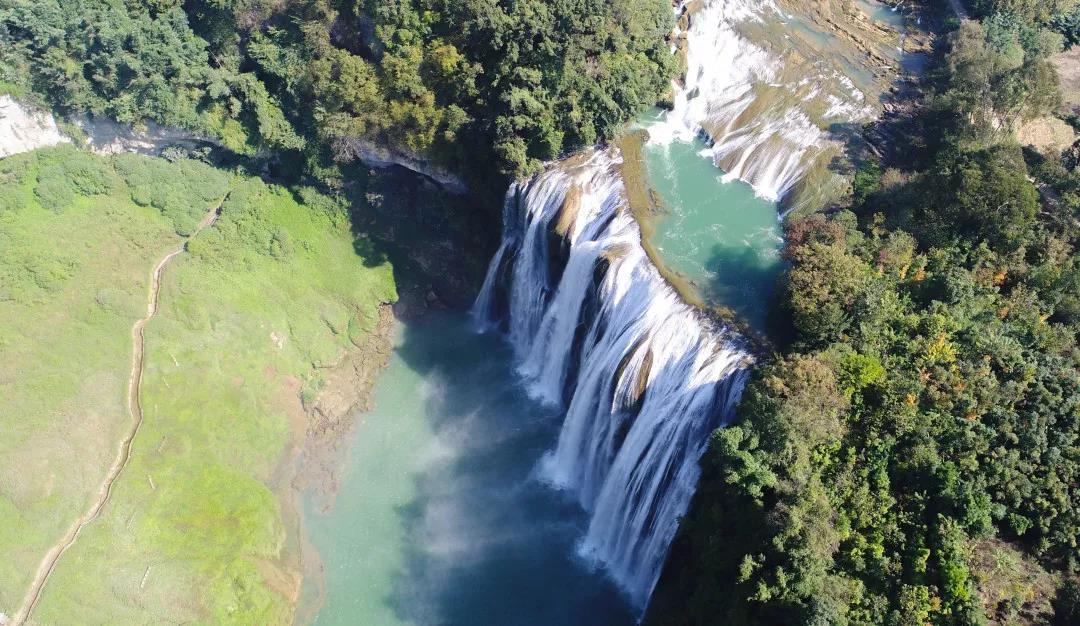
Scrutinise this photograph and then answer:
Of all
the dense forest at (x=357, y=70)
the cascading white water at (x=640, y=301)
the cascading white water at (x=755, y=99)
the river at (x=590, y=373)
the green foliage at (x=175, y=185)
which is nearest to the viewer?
the cascading white water at (x=640, y=301)

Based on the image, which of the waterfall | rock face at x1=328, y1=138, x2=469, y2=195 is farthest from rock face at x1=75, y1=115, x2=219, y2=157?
the waterfall

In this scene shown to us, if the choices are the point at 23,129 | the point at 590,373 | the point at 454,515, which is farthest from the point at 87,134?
the point at 590,373

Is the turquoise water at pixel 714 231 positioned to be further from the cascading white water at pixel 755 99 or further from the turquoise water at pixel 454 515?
the turquoise water at pixel 454 515

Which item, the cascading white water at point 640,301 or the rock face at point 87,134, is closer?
the cascading white water at point 640,301

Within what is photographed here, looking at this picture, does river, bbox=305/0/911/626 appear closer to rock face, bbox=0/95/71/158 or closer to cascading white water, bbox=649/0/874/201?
cascading white water, bbox=649/0/874/201

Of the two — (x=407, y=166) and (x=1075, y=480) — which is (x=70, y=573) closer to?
(x=407, y=166)

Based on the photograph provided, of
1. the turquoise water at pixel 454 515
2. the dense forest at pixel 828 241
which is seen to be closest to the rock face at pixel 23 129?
the dense forest at pixel 828 241
